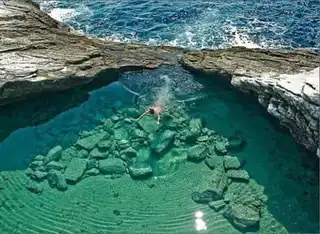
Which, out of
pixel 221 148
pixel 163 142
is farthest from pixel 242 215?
pixel 163 142

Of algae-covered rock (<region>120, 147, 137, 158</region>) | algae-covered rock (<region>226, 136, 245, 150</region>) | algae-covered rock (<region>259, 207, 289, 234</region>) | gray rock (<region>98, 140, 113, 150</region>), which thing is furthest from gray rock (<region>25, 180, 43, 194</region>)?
algae-covered rock (<region>259, 207, 289, 234</region>)

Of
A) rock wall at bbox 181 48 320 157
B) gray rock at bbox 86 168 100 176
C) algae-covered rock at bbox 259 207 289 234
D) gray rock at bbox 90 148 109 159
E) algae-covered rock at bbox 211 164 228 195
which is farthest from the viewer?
gray rock at bbox 90 148 109 159

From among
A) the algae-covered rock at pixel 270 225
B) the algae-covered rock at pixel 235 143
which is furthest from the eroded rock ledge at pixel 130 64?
the algae-covered rock at pixel 270 225

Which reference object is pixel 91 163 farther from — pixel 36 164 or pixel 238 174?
pixel 238 174

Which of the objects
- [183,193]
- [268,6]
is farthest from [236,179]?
[268,6]

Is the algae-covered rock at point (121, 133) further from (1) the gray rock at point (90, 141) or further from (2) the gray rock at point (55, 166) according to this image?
(2) the gray rock at point (55, 166)

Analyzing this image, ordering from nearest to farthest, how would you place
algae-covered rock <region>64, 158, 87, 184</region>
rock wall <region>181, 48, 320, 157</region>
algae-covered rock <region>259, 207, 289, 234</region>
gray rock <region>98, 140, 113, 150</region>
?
algae-covered rock <region>259, 207, 289, 234</region> → rock wall <region>181, 48, 320, 157</region> → algae-covered rock <region>64, 158, 87, 184</region> → gray rock <region>98, 140, 113, 150</region>

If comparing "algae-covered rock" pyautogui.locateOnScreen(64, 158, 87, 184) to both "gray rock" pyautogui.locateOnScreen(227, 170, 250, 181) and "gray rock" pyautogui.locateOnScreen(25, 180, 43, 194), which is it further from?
"gray rock" pyautogui.locateOnScreen(227, 170, 250, 181)
